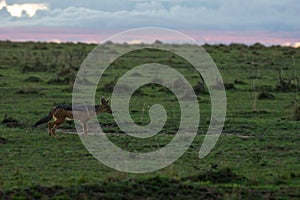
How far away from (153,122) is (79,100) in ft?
16.0

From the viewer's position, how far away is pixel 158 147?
12.7m

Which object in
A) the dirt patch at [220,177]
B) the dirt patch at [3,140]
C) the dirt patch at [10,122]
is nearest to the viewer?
the dirt patch at [220,177]

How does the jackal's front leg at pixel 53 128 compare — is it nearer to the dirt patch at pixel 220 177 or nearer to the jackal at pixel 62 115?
the jackal at pixel 62 115

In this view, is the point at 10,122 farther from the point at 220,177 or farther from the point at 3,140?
the point at 220,177

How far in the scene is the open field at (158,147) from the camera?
8680mm

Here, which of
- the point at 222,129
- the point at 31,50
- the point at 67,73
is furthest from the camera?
the point at 31,50

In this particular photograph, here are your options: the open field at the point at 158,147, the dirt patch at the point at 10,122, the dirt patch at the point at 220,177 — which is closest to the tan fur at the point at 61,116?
the open field at the point at 158,147

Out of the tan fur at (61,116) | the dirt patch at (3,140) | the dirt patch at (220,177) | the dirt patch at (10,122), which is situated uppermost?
the tan fur at (61,116)

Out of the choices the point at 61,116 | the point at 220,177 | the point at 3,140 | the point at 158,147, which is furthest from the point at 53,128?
the point at 220,177

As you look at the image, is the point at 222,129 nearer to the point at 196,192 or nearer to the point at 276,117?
the point at 276,117

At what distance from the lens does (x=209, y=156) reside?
11.8 metres

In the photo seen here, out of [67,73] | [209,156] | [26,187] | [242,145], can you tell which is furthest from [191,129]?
[67,73]

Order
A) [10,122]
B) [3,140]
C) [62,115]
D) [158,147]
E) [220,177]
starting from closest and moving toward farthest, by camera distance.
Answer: [220,177] < [158,147] < [3,140] < [62,115] < [10,122]

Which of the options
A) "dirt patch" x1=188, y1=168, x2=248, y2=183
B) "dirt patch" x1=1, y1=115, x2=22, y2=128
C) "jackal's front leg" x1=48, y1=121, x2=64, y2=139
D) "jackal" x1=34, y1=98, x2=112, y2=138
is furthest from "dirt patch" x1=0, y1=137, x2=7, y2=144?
"dirt patch" x1=188, y1=168, x2=248, y2=183
